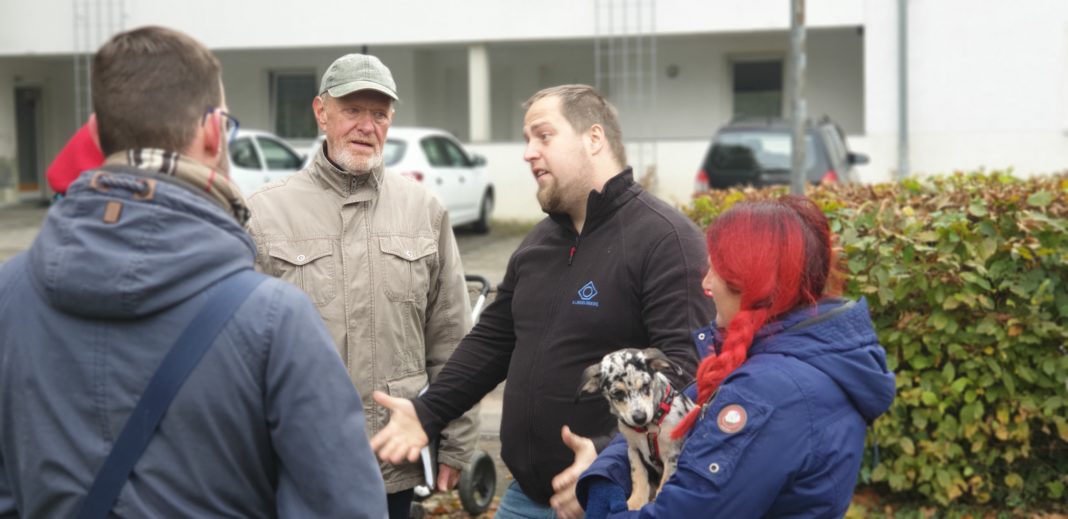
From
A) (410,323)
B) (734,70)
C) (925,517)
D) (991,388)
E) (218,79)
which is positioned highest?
(734,70)

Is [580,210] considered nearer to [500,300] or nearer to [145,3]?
[500,300]

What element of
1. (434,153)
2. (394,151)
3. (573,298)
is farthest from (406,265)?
(434,153)

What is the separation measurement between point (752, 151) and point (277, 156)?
6.92 metres

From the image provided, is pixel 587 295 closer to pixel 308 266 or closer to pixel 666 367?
pixel 666 367

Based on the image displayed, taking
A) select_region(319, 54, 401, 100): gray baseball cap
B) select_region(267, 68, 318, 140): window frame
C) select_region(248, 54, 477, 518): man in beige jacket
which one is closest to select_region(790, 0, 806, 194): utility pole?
select_region(248, 54, 477, 518): man in beige jacket

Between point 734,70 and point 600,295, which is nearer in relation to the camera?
point 600,295

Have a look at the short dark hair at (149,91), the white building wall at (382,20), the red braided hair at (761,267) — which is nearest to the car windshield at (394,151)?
the white building wall at (382,20)

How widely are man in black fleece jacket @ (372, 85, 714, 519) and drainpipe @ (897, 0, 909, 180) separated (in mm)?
16520

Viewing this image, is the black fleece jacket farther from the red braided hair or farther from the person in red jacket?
the person in red jacket

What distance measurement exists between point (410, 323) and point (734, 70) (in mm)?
19673

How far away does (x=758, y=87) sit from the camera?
22.6 metres

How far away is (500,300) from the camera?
3660 mm

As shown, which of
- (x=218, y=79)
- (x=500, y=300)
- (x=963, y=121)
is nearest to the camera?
(x=218, y=79)

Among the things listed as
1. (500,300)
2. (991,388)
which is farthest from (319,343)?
(991,388)
